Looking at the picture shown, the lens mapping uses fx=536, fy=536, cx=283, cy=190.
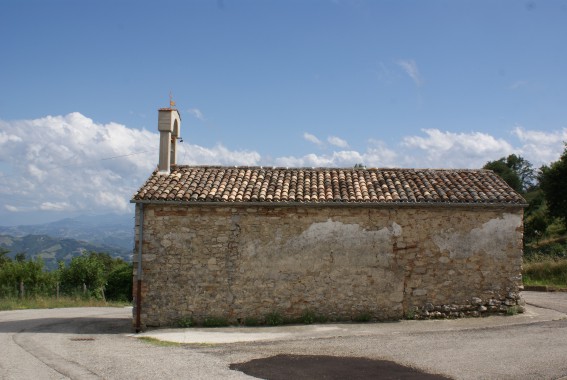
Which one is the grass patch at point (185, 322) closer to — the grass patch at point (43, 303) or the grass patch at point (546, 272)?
the grass patch at point (43, 303)

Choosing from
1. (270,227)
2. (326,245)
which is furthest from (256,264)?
(326,245)

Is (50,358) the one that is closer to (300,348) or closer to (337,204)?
(300,348)

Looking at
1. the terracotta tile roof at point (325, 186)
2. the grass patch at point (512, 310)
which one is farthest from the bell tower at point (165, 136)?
the grass patch at point (512, 310)

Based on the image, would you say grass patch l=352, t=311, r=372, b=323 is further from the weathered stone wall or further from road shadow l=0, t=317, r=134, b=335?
road shadow l=0, t=317, r=134, b=335

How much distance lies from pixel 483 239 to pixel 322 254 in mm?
4634

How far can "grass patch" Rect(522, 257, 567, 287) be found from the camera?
23.7 metres

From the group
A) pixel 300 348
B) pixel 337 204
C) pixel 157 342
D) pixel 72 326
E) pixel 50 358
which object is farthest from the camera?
pixel 72 326

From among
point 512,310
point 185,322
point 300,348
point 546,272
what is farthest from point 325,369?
point 546,272

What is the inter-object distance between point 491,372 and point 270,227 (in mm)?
7291

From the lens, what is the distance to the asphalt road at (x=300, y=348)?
974 cm

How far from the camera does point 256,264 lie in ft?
49.1

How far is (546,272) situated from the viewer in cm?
2461

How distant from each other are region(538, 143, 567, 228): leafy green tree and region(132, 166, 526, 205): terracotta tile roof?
21.5 m

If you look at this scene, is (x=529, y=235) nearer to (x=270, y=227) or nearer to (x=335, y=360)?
(x=270, y=227)
